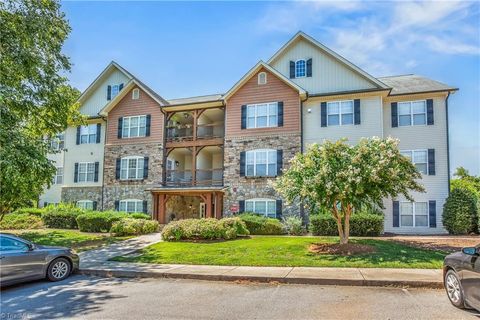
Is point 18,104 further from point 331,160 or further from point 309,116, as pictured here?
point 309,116

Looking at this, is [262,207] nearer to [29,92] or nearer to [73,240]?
[73,240]

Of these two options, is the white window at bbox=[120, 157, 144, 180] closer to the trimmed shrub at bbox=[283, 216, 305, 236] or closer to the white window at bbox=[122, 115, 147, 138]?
the white window at bbox=[122, 115, 147, 138]

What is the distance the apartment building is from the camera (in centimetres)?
2148

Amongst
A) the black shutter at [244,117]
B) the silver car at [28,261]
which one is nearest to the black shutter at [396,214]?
the black shutter at [244,117]

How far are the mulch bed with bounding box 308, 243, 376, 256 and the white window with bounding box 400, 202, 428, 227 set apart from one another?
29.1ft

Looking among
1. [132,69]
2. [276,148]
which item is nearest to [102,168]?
[132,69]

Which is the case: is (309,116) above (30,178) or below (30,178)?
above

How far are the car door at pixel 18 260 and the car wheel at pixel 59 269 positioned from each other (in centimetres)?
30

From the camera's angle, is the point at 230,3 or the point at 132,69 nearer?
the point at 230,3

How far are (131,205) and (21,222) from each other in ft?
24.3

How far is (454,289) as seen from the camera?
6.97 metres

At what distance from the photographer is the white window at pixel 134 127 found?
26.9 meters

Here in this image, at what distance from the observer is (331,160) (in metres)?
13.5

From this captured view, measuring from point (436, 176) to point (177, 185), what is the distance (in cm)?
1674
